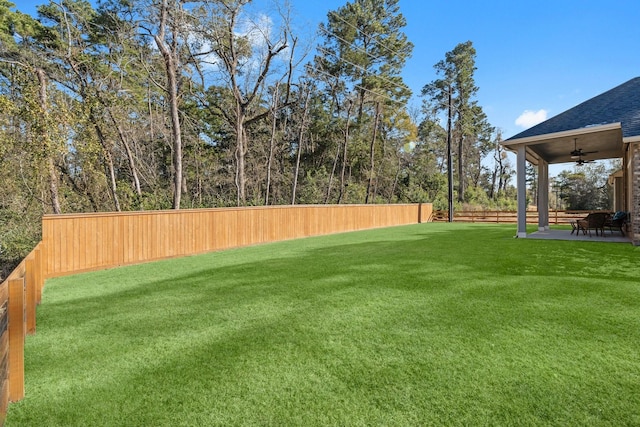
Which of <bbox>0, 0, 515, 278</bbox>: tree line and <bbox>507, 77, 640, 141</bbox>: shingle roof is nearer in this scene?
<bbox>0, 0, 515, 278</bbox>: tree line

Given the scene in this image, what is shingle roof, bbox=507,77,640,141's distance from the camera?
8059mm

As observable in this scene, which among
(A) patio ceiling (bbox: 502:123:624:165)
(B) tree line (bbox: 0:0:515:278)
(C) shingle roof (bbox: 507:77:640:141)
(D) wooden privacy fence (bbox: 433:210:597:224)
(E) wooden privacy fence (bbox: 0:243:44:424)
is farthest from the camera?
(D) wooden privacy fence (bbox: 433:210:597:224)

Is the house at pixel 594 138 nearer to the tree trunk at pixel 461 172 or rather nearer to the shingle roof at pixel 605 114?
the shingle roof at pixel 605 114

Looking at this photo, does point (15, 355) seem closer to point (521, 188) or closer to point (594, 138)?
point (521, 188)

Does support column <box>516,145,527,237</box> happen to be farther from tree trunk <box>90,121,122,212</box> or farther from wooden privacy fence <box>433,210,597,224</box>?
tree trunk <box>90,121,122,212</box>

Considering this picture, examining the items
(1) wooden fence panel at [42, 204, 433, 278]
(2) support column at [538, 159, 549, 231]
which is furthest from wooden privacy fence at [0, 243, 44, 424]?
(2) support column at [538, 159, 549, 231]

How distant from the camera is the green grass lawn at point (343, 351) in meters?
1.81

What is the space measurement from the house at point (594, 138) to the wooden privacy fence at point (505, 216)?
5666 millimetres

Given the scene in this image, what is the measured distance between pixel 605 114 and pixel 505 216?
33.5 ft

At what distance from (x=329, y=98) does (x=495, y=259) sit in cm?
1719

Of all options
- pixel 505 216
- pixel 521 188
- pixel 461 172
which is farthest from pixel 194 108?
pixel 461 172

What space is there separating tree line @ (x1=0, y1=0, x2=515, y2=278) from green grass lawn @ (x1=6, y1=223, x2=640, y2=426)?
4.84 meters

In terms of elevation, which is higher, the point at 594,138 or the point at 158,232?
the point at 594,138

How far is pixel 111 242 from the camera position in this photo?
21.0 feet
